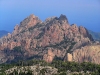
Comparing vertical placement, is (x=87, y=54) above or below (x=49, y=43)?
below

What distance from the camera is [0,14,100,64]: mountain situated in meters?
135

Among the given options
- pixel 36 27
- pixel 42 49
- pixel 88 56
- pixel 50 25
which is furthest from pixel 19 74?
pixel 36 27

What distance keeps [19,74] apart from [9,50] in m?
71.4

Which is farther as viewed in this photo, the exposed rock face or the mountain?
the mountain

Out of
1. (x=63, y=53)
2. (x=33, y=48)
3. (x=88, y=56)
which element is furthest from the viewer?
(x=33, y=48)

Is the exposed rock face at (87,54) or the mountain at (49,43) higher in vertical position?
the mountain at (49,43)

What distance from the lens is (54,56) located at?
5325 inches

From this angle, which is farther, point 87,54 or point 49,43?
point 49,43

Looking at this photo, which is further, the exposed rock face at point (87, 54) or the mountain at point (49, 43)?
the mountain at point (49, 43)

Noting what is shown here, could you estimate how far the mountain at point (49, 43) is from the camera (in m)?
135

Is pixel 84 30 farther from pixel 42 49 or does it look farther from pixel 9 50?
pixel 9 50

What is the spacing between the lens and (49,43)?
5989 inches

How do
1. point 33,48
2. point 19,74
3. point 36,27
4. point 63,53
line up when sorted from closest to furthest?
point 19,74
point 63,53
point 33,48
point 36,27

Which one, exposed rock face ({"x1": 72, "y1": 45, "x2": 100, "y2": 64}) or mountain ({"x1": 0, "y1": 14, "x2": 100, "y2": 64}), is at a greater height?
mountain ({"x1": 0, "y1": 14, "x2": 100, "y2": 64})
